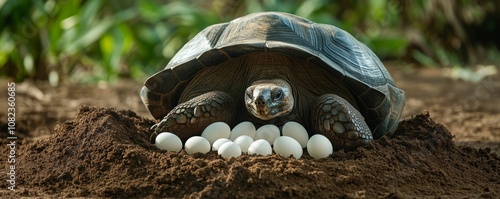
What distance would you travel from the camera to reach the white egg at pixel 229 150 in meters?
3.17

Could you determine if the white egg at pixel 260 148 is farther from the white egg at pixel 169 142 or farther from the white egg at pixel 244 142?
the white egg at pixel 169 142

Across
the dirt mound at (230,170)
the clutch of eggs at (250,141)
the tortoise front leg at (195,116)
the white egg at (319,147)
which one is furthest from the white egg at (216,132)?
the white egg at (319,147)

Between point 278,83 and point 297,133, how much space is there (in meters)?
0.30

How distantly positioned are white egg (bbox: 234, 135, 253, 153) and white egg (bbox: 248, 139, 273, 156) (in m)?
0.05

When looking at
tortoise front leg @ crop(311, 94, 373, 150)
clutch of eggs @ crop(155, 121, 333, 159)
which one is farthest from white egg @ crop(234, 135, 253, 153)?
tortoise front leg @ crop(311, 94, 373, 150)

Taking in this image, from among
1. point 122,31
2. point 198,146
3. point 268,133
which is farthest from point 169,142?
point 122,31

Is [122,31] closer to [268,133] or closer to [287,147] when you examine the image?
[268,133]

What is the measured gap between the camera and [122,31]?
830 centimetres

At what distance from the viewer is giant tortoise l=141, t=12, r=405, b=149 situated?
3.54 meters

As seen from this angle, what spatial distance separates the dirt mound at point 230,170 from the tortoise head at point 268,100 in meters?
0.36

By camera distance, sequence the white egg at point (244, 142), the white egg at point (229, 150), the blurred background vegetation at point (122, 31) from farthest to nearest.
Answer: the blurred background vegetation at point (122, 31) < the white egg at point (244, 142) < the white egg at point (229, 150)

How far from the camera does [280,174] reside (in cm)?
287

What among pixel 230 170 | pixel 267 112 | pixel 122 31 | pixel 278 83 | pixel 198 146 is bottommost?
pixel 230 170

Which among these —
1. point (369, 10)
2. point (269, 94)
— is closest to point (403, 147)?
point (269, 94)
